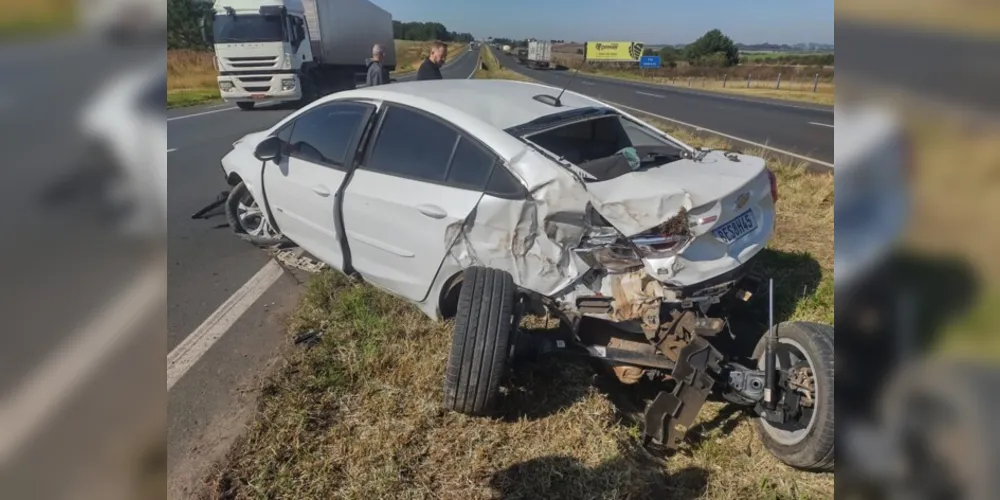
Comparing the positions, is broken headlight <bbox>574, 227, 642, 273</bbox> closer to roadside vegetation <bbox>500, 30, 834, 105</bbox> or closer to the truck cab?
the truck cab

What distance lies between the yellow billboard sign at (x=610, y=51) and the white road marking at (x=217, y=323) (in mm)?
3012

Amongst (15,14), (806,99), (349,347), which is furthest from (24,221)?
(806,99)

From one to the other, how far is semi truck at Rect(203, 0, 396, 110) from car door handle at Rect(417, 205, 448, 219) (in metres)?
10.0

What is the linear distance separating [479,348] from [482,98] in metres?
1.76

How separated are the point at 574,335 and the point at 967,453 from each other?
2.65m

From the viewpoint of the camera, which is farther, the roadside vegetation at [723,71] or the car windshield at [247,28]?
the roadside vegetation at [723,71]

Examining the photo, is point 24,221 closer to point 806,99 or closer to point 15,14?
point 15,14

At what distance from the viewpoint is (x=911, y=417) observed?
0.63m

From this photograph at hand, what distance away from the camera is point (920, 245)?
589mm

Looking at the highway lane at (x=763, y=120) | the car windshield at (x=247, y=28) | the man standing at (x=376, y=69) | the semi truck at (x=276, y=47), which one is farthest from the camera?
the semi truck at (x=276, y=47)

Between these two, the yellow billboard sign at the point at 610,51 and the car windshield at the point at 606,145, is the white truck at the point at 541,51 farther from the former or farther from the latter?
the car windshield at the point at 606,145

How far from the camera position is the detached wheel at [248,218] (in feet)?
18.9

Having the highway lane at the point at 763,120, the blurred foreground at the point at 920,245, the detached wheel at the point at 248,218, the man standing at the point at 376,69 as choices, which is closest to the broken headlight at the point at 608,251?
the blurred foreground at the point at 920,245

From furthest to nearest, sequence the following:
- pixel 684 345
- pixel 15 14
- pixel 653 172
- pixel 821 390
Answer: pixel 653 172 → pixel 684 345 → pixel 821 390 → pixel 15 14
